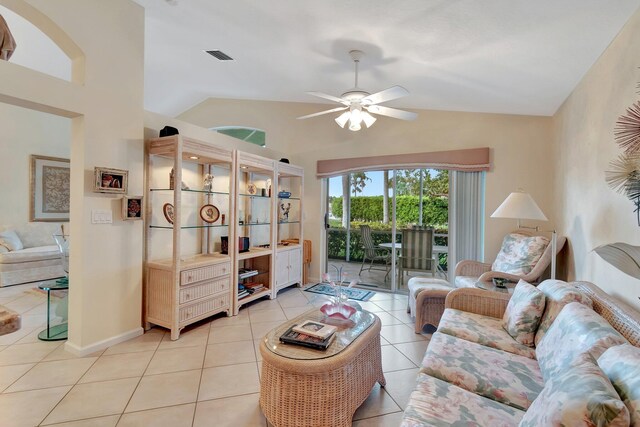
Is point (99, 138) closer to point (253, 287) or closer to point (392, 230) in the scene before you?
point (253, 287)

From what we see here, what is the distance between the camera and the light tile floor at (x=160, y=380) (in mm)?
1825

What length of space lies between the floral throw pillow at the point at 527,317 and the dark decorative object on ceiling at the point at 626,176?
0.73 meters

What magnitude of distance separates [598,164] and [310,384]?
2738 mm

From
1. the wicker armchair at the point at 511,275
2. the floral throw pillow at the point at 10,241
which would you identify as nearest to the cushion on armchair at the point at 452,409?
the wicker armchair at the point at 511,275

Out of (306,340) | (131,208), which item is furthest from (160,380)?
(131,208)

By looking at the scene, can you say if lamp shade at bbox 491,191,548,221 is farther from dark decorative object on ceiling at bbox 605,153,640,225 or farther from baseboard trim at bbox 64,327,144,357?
baseboard trim at bbox 64,327,144,357

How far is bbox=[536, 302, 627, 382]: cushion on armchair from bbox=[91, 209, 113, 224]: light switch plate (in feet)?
10.7

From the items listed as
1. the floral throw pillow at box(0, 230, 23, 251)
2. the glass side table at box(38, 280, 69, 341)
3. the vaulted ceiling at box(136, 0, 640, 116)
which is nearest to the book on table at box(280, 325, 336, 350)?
the vaulted ceiling at box(136, 0, 640, 116)

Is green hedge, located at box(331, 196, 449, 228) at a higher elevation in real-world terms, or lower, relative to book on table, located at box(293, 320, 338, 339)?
higher

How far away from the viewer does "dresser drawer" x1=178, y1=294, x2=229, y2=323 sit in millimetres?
2973

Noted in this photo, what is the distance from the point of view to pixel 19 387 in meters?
2.07

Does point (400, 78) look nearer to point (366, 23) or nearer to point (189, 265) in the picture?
point (366, 23)

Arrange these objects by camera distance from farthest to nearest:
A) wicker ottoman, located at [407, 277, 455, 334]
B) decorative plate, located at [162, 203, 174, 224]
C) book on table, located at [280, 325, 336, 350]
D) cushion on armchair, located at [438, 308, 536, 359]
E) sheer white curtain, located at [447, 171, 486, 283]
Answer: sheer white curtain, located at [447, 171, 486, 283] → decorative plate, located at [162, 203, 174, 224] → wicker ottoman, located at [407, 277, 455, 334] → cushion on armchair, located at [438, 308, 536, 359] → book on table, located at [280, 325, 336, 350]

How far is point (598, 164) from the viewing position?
93.8 inches
